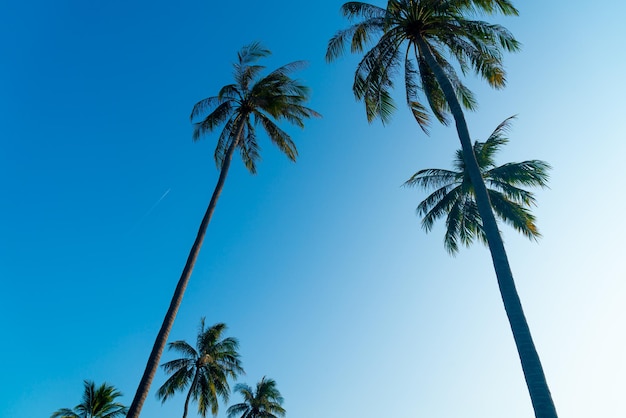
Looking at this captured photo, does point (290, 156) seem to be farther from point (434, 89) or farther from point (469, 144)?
point (469, 144)

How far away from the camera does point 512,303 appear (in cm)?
905

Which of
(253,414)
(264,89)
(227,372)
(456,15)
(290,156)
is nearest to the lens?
(456,15)

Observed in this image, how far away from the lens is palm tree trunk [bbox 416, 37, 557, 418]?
26.0ft

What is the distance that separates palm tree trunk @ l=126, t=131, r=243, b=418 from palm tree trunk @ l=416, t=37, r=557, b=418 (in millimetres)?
10270

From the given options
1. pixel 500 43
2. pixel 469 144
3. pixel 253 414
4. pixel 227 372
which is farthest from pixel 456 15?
pixel 253 414

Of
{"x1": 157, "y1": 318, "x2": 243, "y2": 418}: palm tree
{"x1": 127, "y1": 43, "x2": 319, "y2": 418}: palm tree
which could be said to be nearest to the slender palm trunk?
{"x1": 157, "y1": 318, "x2": 243, "y2": 418}: palm tree

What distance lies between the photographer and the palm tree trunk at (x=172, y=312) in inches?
468

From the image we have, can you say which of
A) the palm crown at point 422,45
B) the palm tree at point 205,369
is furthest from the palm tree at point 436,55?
the palm tree at point 205,369

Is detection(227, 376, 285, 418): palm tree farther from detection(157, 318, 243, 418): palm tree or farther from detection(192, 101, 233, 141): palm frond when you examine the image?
detection(192, 101, 233, 141): palm frond

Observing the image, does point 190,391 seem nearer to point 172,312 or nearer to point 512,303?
point 172,312

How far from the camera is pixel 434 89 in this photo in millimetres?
15469

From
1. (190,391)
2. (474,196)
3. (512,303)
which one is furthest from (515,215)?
(190,391)

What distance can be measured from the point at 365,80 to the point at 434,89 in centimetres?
270

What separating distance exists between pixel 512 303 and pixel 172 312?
10609 mm
